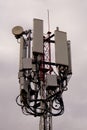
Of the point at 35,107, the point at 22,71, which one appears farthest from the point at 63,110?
the point at 22,71

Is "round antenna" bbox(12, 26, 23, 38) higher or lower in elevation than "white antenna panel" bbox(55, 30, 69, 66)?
higher

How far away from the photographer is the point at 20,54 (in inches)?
687

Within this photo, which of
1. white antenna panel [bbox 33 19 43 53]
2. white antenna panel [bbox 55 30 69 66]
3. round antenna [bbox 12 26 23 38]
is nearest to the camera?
white antenna panel [bbox 33 19 43 53]

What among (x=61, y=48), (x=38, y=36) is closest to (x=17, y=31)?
(x=38, y=36)

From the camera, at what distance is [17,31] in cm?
1808

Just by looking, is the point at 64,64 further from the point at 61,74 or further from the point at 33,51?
the point at 33,51

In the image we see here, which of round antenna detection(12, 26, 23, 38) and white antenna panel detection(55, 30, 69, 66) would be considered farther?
round antenna detection(12, 26, 23, 38)

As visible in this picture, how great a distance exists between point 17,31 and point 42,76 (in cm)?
269

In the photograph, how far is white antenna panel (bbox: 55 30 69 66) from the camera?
1695cm

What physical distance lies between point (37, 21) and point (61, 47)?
1.65 m

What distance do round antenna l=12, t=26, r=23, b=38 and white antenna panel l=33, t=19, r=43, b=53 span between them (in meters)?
1.34

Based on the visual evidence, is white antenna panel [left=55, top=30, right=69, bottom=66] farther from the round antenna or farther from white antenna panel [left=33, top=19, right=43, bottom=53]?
the round antenna

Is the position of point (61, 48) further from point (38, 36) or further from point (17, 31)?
point (17, 31)

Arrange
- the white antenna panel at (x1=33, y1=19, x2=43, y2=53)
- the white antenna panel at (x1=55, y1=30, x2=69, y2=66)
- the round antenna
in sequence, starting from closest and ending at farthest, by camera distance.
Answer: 1. the white antenna panel at (x1=33, y1=19, x2=43, y2=53)
2. the white antenna panel at (x1=55, y1=30, x2=69, y2=66)
3. the round antenna
